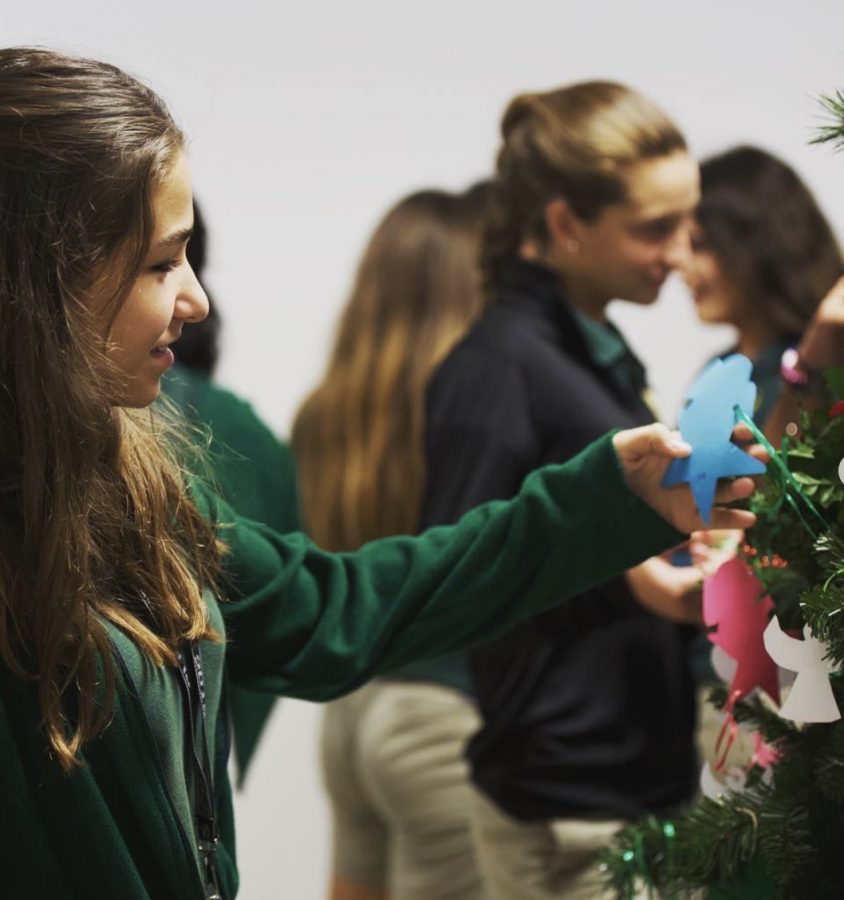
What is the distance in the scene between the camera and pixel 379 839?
7.86 feet

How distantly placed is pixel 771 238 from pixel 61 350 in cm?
146

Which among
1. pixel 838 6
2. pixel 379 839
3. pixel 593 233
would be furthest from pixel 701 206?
pixel 379 839

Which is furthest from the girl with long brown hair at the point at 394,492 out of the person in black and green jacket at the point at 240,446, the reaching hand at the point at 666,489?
the reaching hand at the point at 666,489

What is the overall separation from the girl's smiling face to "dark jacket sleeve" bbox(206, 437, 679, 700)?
165mm

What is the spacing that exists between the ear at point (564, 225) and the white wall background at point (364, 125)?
1.06m

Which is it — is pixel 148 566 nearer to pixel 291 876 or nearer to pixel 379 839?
pixel 379 839

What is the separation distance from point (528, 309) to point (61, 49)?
0.88 m

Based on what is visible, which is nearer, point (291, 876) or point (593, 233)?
point (593, 233)

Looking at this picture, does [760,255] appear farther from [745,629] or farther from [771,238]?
[745,629]

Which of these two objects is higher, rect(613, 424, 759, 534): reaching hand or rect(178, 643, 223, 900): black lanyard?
rect(613, 424, 759, 534): reaching hand

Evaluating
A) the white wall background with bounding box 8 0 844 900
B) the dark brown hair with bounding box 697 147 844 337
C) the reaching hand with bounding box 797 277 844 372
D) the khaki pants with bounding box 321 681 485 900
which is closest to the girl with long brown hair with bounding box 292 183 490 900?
the khaki pants with bounding box 321 681 485 900

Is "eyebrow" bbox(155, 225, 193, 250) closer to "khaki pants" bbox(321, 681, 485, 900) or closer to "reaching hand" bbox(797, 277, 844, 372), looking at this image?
"reaching hand" bbox(797, 277, 844, 372)

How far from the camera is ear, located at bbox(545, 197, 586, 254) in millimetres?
1888

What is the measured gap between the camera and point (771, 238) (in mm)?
2199
